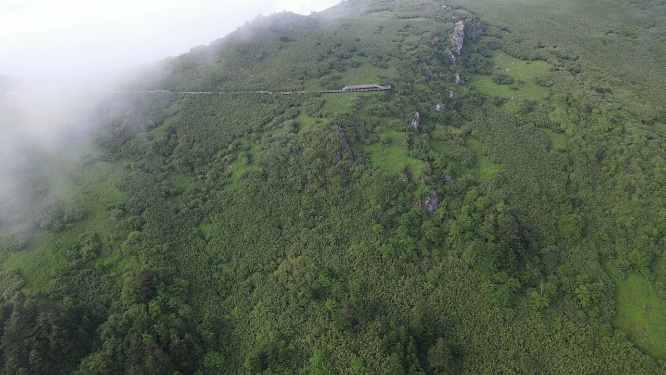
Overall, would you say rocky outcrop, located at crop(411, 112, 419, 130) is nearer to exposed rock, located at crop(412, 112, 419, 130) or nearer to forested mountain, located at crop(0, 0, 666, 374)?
exposed rock, located at crop(412, 112, 419, 130)

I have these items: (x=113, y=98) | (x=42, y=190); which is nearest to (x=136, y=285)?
(x=42, y=190)

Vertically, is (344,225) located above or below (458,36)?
below

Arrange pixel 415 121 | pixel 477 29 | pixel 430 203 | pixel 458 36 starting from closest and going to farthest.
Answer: pixel 430 203 < pixel 415 121 < pixel 458 36 < pixel 477 29

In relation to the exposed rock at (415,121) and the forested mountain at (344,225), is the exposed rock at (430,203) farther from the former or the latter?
the exposed rock at (415,121)

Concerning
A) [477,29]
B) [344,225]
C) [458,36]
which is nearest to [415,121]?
[344,225]

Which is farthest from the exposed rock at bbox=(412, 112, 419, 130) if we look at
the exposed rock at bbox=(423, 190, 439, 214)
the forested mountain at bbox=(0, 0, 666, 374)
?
the exposed rock at bbox=(423, 190, 439, 214)

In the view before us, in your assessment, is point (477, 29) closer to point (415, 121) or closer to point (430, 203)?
point (415, 121)

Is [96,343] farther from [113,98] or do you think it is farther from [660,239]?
[660,239]

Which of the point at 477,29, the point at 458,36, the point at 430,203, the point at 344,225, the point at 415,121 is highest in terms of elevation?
the point at 458,36
